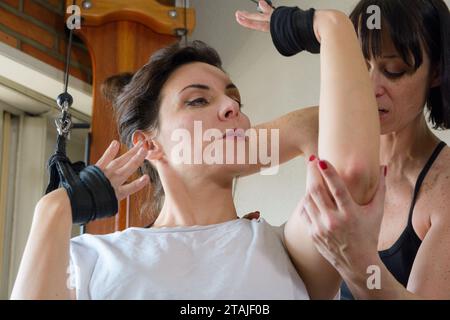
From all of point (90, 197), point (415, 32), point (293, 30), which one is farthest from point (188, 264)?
point (415, 32)

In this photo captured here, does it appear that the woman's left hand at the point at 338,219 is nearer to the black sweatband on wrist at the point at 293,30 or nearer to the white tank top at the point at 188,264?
the white tank top at the point at 188,264

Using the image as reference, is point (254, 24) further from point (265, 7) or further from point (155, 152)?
point (155, 152)

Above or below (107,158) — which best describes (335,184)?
below

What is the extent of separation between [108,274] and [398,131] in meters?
0.66

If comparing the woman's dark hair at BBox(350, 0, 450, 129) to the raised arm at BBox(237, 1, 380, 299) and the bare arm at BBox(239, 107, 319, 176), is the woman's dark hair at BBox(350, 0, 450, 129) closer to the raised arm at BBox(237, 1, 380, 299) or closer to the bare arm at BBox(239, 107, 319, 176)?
the bare arm at BBox(239, 107, 319, 176)

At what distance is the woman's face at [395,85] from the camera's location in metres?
1.55

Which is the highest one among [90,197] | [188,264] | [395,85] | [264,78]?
[264,78]

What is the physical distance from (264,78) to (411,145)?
1120 millimetres

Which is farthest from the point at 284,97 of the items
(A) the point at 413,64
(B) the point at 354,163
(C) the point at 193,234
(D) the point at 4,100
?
(B) the point at 354,163

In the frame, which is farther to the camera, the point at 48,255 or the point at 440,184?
the point at 440,184

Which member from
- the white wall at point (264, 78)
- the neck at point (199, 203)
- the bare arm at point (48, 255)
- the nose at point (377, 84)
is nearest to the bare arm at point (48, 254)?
the bare arm at point (48, 255)

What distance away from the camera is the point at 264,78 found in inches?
107

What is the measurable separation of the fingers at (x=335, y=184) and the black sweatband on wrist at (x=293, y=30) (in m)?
0.26
